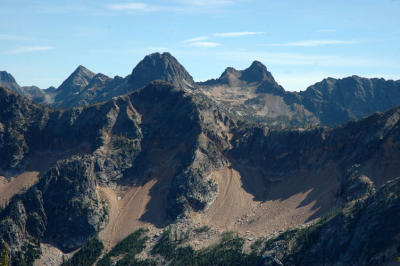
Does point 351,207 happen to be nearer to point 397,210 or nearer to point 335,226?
point 335,226

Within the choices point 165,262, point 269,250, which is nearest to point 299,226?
point 269,250

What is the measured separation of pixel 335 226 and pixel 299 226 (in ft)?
98.8

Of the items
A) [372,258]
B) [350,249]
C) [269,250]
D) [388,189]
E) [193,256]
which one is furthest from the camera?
[193,256]

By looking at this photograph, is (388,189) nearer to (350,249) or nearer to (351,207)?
(351,207)

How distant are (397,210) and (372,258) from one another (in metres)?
20.4

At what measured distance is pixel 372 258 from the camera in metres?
142

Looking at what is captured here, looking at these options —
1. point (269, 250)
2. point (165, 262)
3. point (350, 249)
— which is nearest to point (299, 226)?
point (269, 250)

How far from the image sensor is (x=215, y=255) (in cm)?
18675

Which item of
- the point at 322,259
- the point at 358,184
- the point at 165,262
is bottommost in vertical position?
the point at 165,262

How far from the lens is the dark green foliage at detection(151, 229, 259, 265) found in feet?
589

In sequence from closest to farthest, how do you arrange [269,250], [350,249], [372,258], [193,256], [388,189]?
[372,258], [350,249], [388,189], [269,250], [193,256]

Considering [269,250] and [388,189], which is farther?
[269,250]

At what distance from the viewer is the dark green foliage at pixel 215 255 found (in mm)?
179375

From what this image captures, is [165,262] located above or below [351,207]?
A: below
